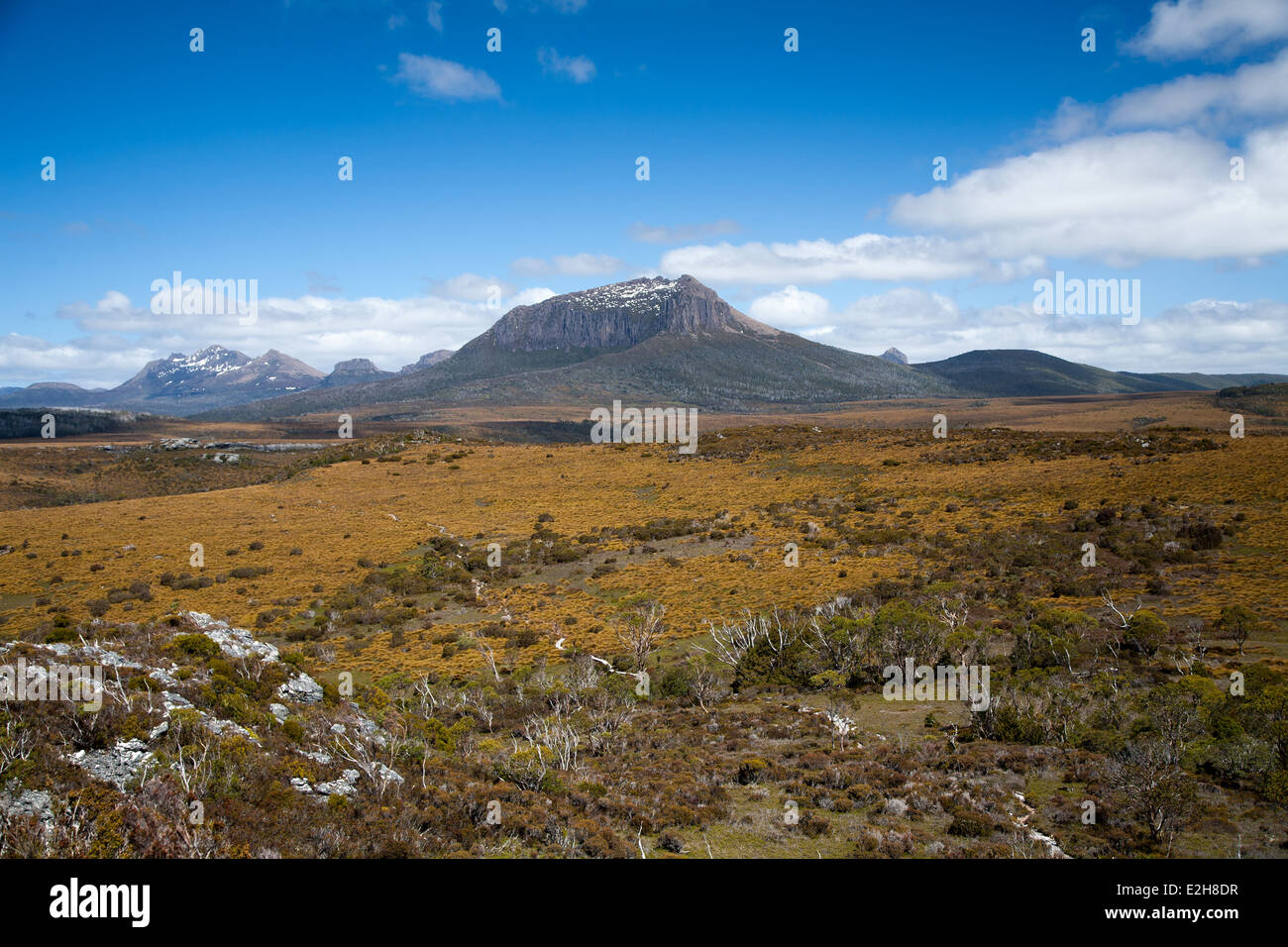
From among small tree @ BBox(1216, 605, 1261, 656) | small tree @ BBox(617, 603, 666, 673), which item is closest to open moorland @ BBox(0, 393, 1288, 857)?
small tree @ BBox(1216, 605, 1261, 656)

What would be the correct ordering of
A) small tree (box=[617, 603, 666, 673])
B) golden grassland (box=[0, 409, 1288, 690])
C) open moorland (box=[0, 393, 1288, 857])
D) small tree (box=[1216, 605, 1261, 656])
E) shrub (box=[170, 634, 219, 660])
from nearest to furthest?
open moorland (box=[0, 393, 1288, 857]), shrub (box=[170, 634, 219, 660]), small tree (box=[1216, 605, 1261, 656]), small tree (box=[617, 603, 666, 673]), golden grassland (box=[0, 409, 1288, 690])

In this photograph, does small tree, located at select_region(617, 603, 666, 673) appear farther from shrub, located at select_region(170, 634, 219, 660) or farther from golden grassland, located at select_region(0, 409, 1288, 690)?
shrub, located at select_region(170, 634, 219, 660)

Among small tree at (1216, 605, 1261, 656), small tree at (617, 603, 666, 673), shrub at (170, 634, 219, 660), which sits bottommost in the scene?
small tree at (617, 603, 666, 673)

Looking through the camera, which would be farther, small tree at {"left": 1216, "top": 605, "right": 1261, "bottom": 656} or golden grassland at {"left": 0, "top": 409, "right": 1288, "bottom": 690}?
golden grassland at {"left": 0, "top": 409, "right": 1288, "bottom": 690}

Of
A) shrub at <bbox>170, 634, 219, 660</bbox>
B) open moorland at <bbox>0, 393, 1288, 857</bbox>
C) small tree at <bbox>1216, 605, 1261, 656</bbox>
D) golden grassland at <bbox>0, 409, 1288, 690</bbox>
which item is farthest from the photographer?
golden grassland at <bbox>0, 409, 1288, 690</bbox>

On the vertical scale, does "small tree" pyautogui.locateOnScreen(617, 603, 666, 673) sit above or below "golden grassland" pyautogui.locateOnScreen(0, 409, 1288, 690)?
below

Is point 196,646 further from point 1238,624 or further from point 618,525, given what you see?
point 1238,624

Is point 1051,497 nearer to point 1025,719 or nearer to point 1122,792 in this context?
point 1025,719
